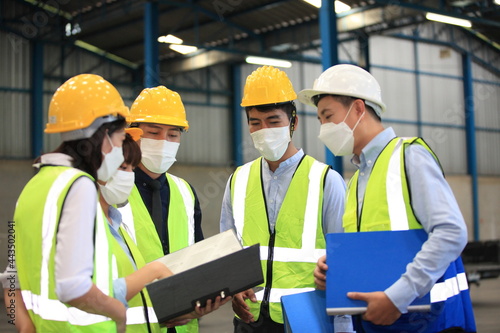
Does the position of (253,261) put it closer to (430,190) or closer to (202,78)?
(430,190)

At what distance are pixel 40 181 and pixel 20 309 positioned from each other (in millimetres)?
584

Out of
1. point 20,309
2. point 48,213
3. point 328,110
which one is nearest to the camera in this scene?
point 48,213

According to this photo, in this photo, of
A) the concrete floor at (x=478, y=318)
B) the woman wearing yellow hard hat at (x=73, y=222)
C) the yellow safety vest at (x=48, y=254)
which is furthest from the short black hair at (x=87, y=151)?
the concrete floor at (x=478, y=318)

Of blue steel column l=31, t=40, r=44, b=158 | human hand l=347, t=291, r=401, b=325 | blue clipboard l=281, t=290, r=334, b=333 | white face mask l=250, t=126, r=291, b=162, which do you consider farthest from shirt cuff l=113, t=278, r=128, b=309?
blue steel column l=31, t=40, r=44, b=158

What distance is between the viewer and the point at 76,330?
218cm

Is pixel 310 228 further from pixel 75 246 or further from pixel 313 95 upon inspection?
pixel 75 246

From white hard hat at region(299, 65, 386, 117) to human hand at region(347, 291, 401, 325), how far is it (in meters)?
0.94

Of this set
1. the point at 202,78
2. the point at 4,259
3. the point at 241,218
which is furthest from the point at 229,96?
the point at 241,218

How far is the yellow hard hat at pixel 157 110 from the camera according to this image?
371cm

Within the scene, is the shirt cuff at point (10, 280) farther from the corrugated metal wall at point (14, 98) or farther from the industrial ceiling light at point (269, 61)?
the corrugated metal wall at point (14, 98)

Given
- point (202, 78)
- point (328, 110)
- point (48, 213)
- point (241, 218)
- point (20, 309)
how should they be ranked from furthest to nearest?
point (202, 78) → point (241, 218) → point (328, 110) → point (20, 309) → point (48, 213)

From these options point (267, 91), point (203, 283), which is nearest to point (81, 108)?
point (203, 283)

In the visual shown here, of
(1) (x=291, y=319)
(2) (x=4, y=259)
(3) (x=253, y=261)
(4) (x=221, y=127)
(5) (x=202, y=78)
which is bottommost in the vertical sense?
(2) (x=4, y=259)

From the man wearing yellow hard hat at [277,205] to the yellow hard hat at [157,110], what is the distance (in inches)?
18.0
